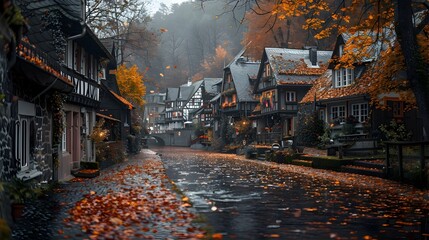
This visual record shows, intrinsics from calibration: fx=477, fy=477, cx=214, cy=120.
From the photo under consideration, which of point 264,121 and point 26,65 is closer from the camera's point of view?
point 26,65

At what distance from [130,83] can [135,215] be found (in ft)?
118

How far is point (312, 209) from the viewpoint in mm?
10961

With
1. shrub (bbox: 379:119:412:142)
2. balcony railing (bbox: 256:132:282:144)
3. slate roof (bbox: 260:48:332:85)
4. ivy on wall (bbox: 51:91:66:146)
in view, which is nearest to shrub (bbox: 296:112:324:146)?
balcony railing (bbox: 256:132:282:144)

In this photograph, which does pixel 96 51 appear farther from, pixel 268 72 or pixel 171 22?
pixel 171 22

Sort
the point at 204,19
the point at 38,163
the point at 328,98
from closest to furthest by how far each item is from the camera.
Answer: the point at 38,163, the point at 328,98, the point at 204,19

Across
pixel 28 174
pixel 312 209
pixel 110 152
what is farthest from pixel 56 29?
pixel 110 152

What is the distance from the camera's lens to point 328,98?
36688mm

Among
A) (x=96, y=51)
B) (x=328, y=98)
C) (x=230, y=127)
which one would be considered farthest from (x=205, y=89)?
(x=96, y=51)

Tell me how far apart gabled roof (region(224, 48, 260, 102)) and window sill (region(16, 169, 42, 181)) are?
4735cm

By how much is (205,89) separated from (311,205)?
74.2m

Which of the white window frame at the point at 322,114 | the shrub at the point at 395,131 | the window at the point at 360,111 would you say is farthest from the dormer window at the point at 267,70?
the shrub at the point at 395,131

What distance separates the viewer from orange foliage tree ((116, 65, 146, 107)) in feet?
144

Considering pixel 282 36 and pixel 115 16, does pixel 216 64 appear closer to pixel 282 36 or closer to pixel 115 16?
pixel 282 36

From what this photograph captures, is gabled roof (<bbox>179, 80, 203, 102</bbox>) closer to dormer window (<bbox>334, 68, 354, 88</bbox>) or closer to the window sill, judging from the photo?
dormer window (<bbox>334, 68, 354, 88</bbox>)
